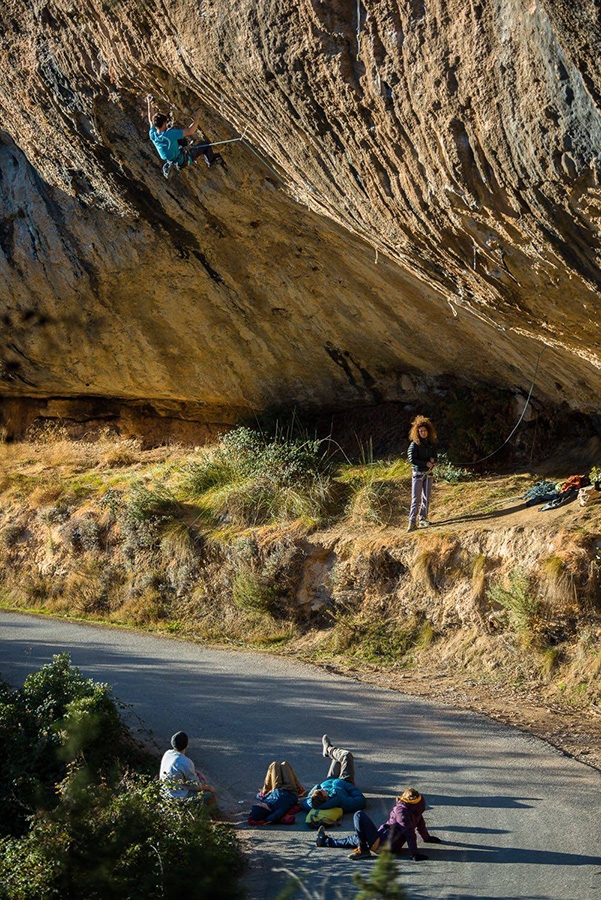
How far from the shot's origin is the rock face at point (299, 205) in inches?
281

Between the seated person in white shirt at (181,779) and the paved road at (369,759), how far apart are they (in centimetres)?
40

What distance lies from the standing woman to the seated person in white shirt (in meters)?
5.91

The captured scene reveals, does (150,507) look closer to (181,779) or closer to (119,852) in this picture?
(181,779)

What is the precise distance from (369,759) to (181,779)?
2.06 m

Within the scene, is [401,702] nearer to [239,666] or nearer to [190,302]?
[239,666]

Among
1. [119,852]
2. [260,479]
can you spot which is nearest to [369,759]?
[119,852]

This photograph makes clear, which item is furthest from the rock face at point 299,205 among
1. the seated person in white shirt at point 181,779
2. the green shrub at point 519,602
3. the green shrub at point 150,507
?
the seated person in white shirt at point 181,779

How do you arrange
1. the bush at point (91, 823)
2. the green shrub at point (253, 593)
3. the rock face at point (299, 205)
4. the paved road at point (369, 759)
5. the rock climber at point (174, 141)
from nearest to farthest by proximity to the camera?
the rock face at point (299, 205) < the bush at point (91, 823) < the paved road at point (369, 759) < the rock climber at point (174, 141) < the green shrub at point (253, 593)

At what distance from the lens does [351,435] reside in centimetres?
1734

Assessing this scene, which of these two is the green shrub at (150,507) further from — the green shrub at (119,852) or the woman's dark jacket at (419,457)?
the green shrub at (119,852)

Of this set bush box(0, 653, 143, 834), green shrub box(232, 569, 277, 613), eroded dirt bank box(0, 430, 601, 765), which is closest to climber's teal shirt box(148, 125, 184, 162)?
bush box(0, 653, 143, 834)

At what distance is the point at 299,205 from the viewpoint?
12.8m

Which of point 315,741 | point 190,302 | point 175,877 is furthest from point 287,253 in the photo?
point 175,877

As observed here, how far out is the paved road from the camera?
24.6 feet
